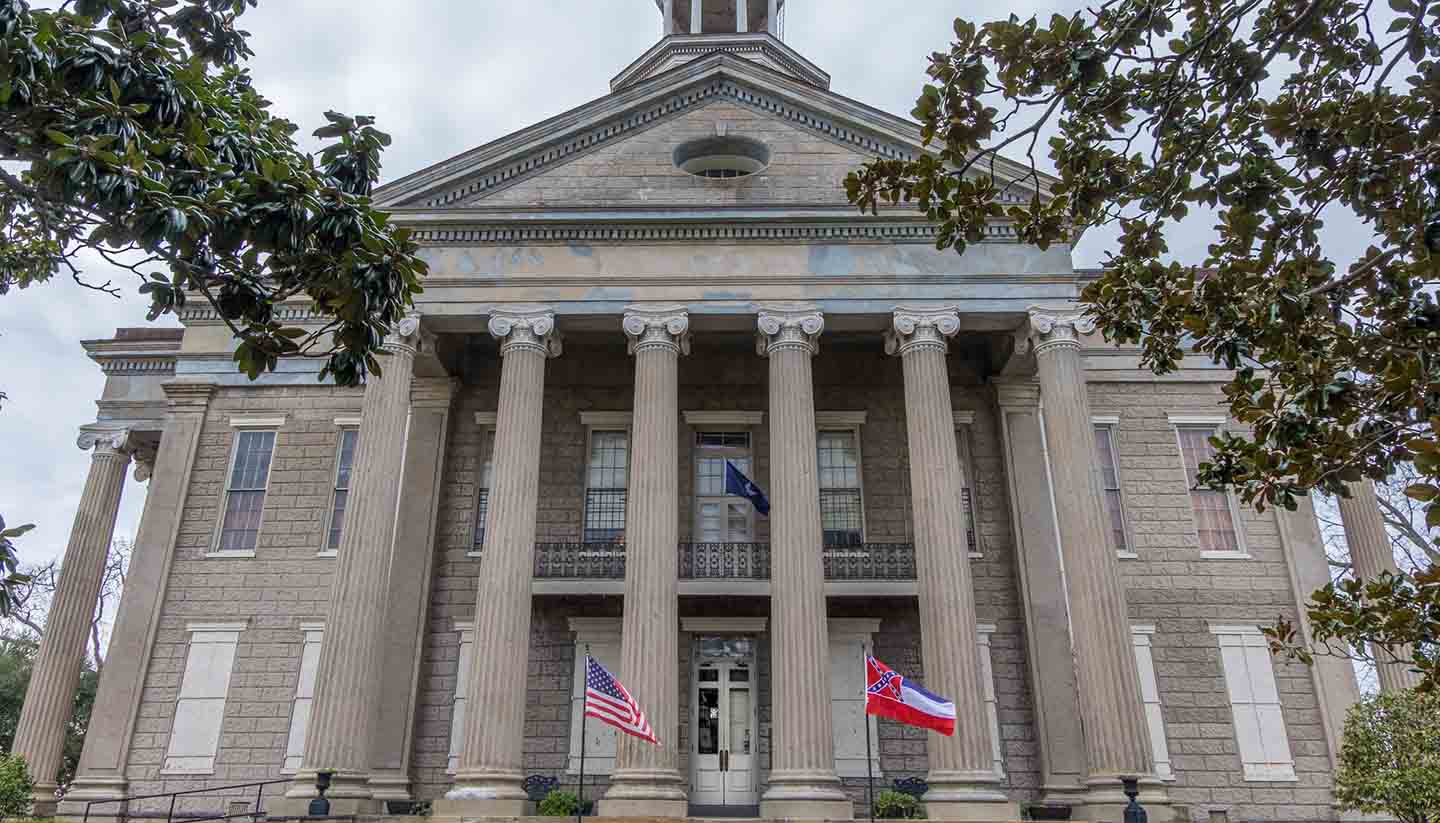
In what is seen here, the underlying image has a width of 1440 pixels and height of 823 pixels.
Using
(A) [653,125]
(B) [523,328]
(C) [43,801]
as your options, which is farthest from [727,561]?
(C) [43,801]

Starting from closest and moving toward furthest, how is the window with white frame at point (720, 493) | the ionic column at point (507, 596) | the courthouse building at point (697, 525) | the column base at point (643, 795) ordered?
1. the column base at point (643, 795)
2. the ionic column at point (507, 596)
3. the courthouse building at point (697, 525)
4. the window with white frame at point (720, 493)

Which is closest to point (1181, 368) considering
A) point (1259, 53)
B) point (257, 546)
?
point (1259, 53)

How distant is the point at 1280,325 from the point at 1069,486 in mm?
11780

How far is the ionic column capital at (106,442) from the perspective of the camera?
876 inches

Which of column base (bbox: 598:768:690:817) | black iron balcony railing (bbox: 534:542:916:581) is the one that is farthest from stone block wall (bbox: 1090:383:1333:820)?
column base (bbox: 598:768:690:817)

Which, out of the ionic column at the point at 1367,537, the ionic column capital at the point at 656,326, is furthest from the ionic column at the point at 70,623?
the ionic column at the point at 1367,537

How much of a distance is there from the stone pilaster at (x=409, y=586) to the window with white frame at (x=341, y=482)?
1393 millimetres

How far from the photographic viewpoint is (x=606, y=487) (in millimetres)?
20625

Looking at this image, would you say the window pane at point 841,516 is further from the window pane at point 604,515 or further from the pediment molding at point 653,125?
the pediment molding at point 653,125

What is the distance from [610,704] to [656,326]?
709 centimetres

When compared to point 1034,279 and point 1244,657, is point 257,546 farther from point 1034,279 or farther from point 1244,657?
point 1244,657

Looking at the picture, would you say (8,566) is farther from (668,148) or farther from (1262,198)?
(668,148)

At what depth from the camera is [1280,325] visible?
18.6 ft

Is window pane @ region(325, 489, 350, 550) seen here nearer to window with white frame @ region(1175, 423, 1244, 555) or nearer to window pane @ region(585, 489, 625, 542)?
window pane @ region(585, 489, 625, 542)
